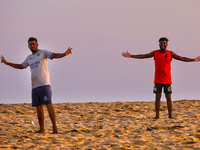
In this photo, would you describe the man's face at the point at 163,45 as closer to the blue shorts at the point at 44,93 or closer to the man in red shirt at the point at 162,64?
the man in red shirt at the point at 162,64

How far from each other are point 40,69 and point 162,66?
3.85 metres

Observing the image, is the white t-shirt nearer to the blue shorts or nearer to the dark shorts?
the blue shorts

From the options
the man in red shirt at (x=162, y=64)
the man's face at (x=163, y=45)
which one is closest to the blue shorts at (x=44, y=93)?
the man in red shirt at (x=162, y=64)

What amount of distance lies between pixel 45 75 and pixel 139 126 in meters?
2.80

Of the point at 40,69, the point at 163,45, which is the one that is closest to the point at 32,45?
the point at 40,69

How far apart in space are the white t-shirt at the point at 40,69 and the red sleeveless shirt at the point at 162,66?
357cm

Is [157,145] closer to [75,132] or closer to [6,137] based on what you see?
[75,132]

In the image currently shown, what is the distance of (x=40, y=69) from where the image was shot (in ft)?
19.8

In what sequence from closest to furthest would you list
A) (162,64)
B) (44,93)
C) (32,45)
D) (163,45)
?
1. (44,93)
2. (32,45)
3. (163,45)
4. (162,64)

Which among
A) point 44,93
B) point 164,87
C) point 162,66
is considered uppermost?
point 162,66

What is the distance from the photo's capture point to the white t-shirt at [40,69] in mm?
6023

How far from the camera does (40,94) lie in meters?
6.02

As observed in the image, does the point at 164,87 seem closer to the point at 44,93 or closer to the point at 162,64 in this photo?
the point at 162,64

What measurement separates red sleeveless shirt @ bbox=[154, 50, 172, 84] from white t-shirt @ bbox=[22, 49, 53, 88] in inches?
141
